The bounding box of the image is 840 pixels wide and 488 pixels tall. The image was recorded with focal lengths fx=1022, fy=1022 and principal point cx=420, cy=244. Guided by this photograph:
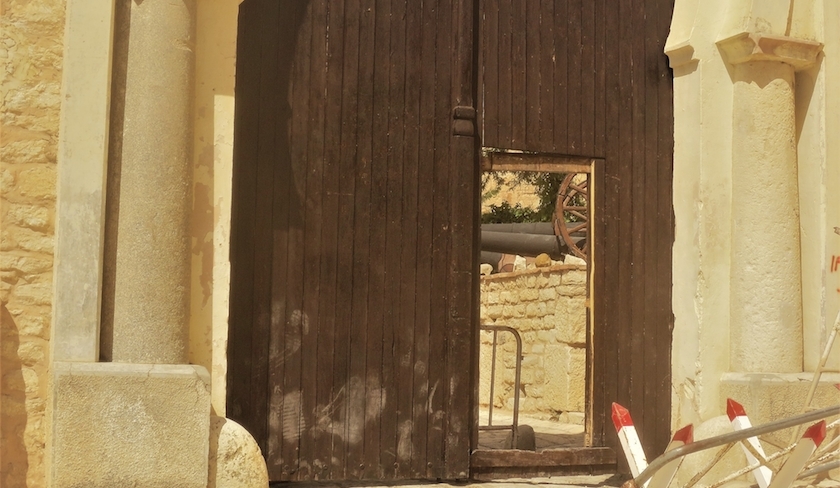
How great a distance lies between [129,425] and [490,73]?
113 inches

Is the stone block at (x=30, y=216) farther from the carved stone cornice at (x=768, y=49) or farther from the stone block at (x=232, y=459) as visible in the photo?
the carved stone cornice at (x=768, y=49)

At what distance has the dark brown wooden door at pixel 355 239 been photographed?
5.32 metres

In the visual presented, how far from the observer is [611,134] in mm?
6141

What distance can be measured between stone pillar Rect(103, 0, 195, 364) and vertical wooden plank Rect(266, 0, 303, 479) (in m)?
0.68

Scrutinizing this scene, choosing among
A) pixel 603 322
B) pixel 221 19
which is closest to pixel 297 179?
pixel 221 19

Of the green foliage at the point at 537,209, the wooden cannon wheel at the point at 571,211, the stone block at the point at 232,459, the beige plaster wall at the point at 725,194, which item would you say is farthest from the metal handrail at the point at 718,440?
the green foliage at the point at 537,209

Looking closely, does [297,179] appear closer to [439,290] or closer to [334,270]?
[334,270]

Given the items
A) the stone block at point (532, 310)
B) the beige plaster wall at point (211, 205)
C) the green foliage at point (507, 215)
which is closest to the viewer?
the beige plaster wall at point (211, 205)

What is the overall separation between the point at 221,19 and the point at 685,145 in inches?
111

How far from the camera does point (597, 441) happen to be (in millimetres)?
6008

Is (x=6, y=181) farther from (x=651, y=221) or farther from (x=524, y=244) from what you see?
(x=524, y=244)

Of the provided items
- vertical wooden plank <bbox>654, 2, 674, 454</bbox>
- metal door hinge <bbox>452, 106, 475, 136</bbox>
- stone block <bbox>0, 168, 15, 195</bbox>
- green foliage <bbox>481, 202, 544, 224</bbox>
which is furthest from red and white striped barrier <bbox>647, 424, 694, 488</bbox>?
green foliage <bbox>481, 202, 544, 224</bbox>

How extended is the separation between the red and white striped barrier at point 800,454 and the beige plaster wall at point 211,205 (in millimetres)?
2577

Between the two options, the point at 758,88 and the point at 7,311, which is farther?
the point at 758,88
